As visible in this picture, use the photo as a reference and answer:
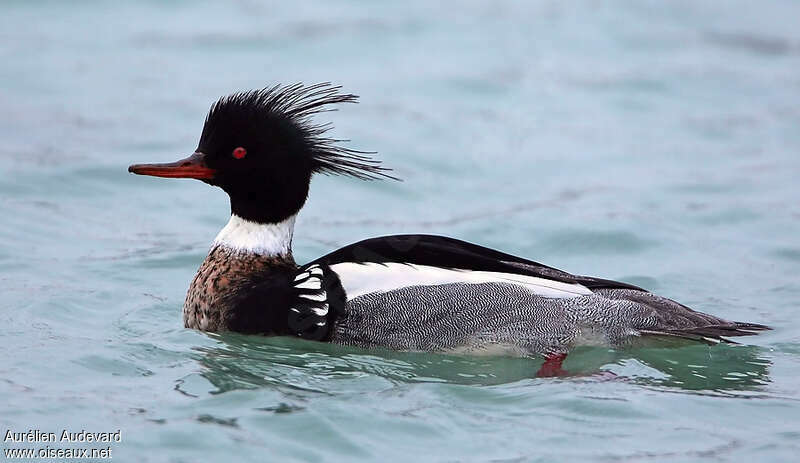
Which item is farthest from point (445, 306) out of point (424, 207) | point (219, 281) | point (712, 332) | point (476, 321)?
point (424, 207)

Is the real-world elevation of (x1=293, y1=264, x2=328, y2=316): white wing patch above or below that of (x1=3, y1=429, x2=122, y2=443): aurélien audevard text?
above

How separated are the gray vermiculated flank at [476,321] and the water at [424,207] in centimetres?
11

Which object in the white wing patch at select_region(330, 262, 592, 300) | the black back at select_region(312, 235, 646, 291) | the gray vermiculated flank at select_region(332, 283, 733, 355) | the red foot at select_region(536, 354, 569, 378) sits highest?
the black back at select_region(312, 235, 646, 291)

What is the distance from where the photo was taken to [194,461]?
6000 millimetres

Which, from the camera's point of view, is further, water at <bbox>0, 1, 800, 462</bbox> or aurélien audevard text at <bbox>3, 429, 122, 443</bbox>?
water at <bbox>0, 1, 800, 462</bbox>

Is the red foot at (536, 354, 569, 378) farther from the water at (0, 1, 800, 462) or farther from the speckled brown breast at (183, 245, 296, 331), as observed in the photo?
the speckled brown breast at (183, 245, 296, 331)

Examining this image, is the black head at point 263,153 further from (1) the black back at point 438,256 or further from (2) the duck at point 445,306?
(1) the black back at point 438,256

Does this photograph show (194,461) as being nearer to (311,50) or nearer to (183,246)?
(183,246)

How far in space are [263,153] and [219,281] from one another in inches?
33.1

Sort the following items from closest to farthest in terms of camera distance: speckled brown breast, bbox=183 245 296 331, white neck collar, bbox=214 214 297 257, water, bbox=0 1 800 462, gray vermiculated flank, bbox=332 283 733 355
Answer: water, bbox=0 1 800 462
gray vermiculated flank, bbox=332 283 733 355
speckled brown breast, bbox=183 245 296 331
white neck collar, bbox=214 214 297 257

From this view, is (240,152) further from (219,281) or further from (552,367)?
(552,367)

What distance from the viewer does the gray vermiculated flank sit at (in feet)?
24.5

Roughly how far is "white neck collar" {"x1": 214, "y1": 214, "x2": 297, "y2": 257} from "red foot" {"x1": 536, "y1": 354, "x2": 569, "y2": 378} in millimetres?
1847

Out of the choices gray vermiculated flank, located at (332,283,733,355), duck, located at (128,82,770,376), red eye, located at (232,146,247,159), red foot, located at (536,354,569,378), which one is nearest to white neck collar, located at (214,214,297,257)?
duck, located at (128,82,770,376)
